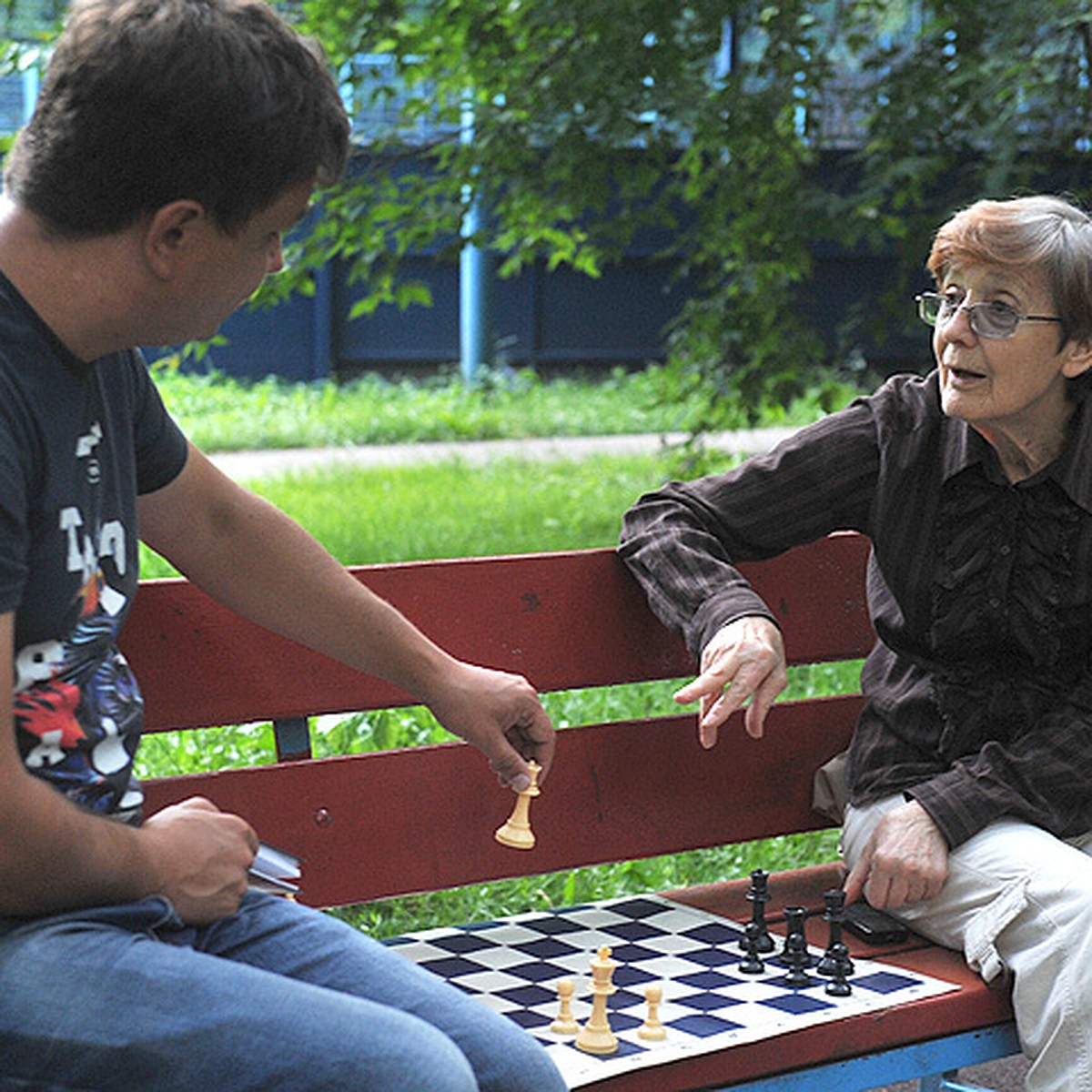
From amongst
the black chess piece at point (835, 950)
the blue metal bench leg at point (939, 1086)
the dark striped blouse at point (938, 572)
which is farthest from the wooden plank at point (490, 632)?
the blue metal bench leg at point (939, 1086)

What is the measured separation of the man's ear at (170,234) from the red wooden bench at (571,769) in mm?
856

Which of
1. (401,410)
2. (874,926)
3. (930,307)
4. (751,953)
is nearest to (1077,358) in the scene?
(930,307)

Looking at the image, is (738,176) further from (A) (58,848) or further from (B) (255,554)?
(A) (58,848)

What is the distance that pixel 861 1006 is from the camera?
2.62 metres

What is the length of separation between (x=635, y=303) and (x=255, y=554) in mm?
14713

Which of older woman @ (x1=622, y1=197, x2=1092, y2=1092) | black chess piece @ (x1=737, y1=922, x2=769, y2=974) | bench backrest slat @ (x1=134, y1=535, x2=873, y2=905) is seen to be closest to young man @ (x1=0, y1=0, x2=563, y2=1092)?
bench backrest slat @ (x1=134, y1=535, x2=873, y2=905)

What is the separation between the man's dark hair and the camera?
6.21ft

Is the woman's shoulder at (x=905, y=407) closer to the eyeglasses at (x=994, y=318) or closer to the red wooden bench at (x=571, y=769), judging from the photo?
the eyeglasses at (x=994, y=318)

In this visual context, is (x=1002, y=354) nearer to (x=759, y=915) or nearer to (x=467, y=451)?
(x=759, y=915)

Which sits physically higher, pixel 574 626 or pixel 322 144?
pixel 322 144

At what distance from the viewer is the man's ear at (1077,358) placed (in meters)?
3.02

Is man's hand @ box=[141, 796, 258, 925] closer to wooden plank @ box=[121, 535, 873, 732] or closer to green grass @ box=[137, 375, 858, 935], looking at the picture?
wooden plank @ box=[121, 535, 873, 732]

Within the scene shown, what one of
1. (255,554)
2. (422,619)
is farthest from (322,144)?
(422,619)

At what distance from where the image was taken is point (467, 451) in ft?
39.6
